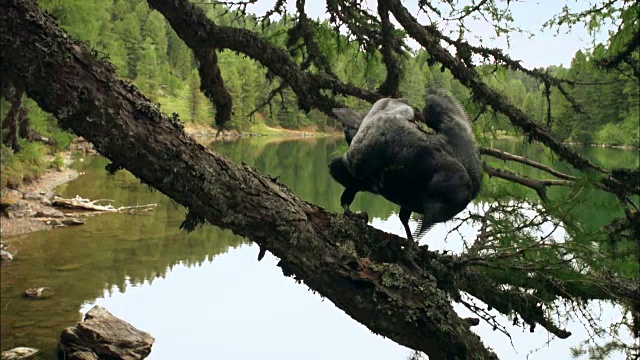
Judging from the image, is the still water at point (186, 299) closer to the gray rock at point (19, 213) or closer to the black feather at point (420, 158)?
the gray rock at point (19, 213)

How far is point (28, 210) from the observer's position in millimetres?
19234

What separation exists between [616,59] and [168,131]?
4.09 metres

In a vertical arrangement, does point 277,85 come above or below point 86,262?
above

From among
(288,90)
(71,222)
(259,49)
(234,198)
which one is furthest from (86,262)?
(234,198)

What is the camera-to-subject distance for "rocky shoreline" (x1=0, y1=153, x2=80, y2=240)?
58.0 ft

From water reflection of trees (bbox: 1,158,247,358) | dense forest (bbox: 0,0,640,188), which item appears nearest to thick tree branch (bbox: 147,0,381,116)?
dense forest (bbox: 0,0,640,188)

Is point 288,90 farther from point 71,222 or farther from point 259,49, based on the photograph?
point 71,222

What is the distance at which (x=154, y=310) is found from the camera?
1384 centimetres

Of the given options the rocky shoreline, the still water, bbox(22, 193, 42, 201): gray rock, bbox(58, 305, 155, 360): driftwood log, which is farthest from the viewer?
bbox(22, 193, 42, 201): gray rock

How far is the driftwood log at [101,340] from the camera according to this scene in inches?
386

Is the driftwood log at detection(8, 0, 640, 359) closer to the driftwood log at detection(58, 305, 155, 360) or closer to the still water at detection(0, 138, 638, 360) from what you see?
the still water at detection(0, 138, 638, 360)

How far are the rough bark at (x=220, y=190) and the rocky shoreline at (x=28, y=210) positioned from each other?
16504 millimetres

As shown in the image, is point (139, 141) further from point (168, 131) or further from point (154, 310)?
point (154, 310)

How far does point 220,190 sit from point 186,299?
1301 centimetres
